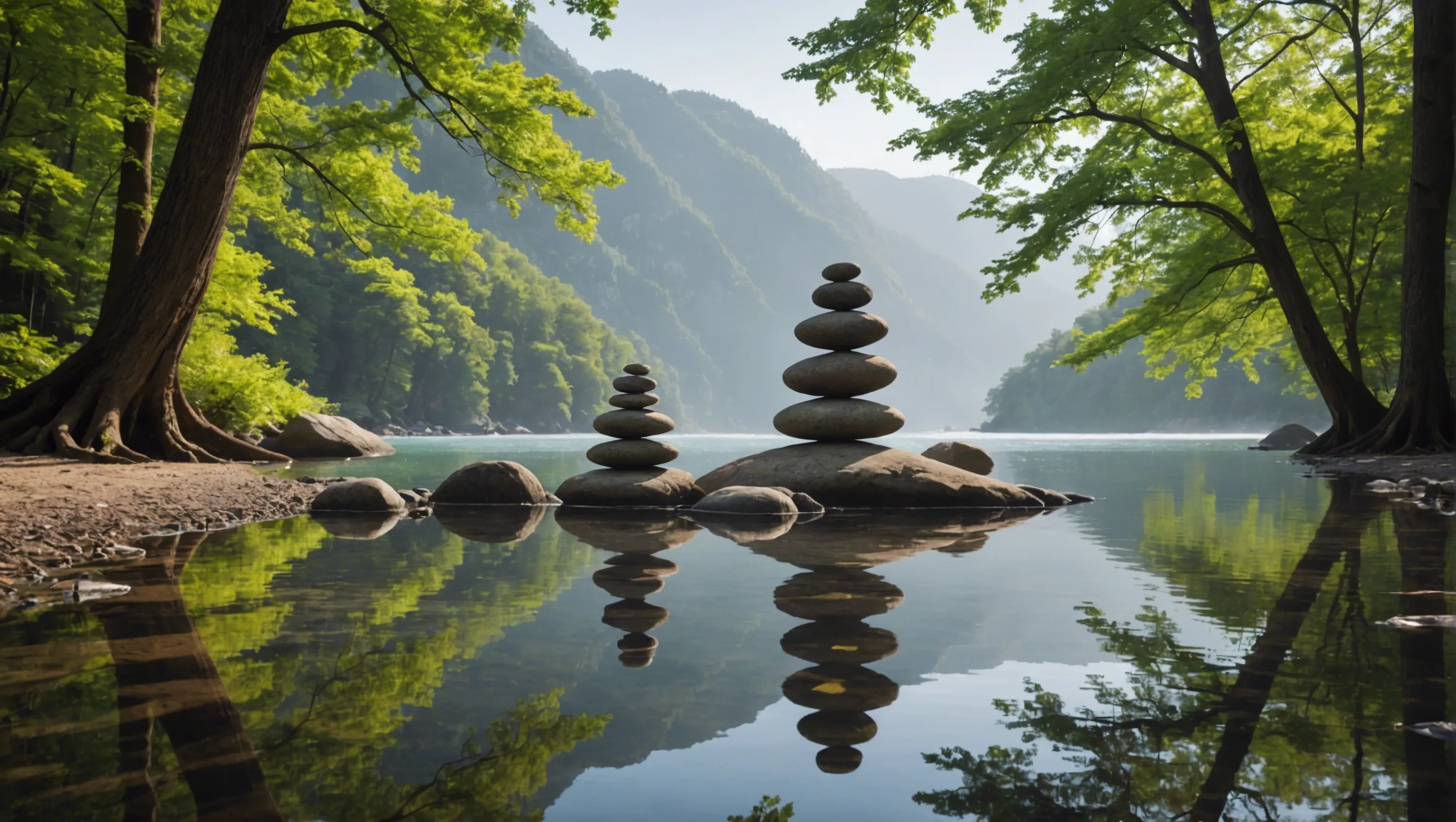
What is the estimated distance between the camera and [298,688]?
9.81 feet

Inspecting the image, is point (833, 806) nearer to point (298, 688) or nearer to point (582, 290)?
point (298, 688)

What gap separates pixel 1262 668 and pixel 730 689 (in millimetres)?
1914

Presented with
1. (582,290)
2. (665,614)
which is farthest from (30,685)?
(582,290)

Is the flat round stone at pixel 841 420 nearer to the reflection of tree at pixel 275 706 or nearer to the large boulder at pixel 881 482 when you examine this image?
the large boulder at pixel 881 482

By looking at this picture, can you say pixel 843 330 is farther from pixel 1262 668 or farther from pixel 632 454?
pixel 1262 668

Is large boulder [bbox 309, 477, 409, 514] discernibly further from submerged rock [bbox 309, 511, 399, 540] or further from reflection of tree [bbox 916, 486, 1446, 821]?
reflection of tree [bbox 916, 486, 1446, 821]

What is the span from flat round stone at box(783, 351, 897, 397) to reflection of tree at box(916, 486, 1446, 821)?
8.65 metres

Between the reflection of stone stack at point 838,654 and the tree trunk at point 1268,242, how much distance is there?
14953 millimetres

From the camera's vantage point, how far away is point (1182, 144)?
1717 cm

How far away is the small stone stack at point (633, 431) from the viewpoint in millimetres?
11695

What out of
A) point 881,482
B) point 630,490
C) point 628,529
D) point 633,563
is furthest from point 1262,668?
point 630,490

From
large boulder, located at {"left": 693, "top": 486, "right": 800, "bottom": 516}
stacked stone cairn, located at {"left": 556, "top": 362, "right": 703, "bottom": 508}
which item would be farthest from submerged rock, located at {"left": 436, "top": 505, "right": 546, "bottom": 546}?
large boulder, located at {"left": 693, "top": 486, "right": 800, "bottom": 516}

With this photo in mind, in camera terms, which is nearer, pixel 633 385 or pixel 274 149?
pixel 633 385

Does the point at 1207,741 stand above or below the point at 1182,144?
below
